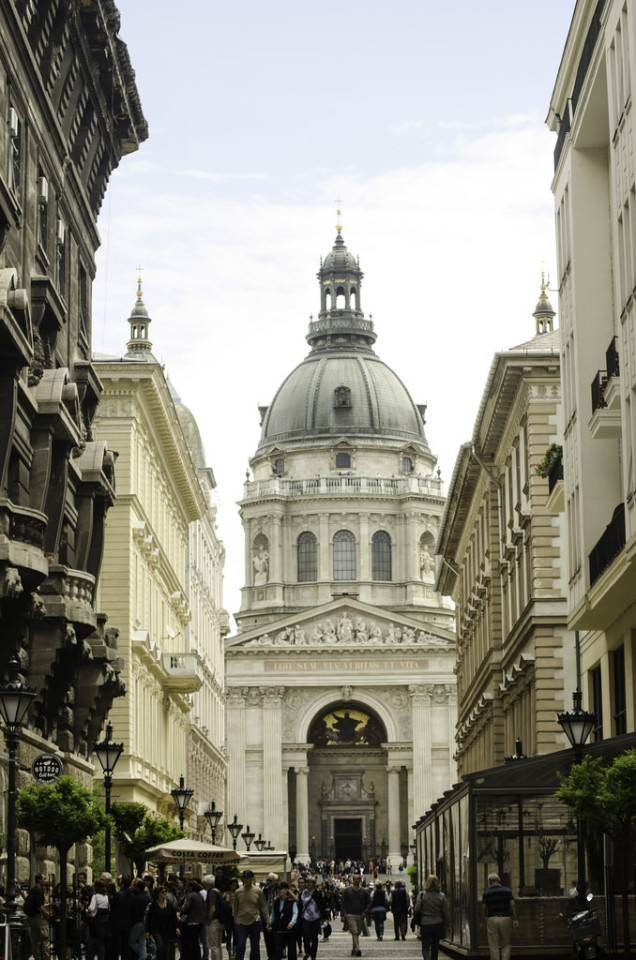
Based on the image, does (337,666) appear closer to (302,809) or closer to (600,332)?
(302,809)

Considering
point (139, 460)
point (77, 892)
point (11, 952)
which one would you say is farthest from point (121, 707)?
point (11, 952)

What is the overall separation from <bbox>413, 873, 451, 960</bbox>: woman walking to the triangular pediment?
3684 inches

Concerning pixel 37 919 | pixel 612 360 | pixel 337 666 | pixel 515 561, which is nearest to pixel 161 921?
pixel 37 919

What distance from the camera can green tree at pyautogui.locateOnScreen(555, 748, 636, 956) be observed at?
21406mm

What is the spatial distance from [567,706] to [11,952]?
2357 centimetres

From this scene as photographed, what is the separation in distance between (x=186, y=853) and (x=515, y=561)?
14221 mm

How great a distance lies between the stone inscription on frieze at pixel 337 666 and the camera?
395 feet

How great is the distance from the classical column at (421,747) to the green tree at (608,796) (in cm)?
9365

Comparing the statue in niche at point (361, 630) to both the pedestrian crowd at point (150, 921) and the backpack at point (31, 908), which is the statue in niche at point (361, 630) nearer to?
the pedestrian crowd at point (150, 921)

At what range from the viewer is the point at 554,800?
2716 cm

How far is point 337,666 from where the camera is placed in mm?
121125

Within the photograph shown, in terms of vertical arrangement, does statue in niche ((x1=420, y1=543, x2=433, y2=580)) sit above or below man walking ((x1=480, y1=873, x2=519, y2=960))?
above

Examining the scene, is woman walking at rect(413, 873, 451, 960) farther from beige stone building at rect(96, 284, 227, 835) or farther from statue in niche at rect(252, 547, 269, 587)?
statue in niche at rect(252, 547, 269, 587)

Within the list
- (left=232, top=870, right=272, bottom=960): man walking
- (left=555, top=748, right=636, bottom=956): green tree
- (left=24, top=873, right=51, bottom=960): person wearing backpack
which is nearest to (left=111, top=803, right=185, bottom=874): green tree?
(left=232, top=870, right=272, bottom=960): man walking
